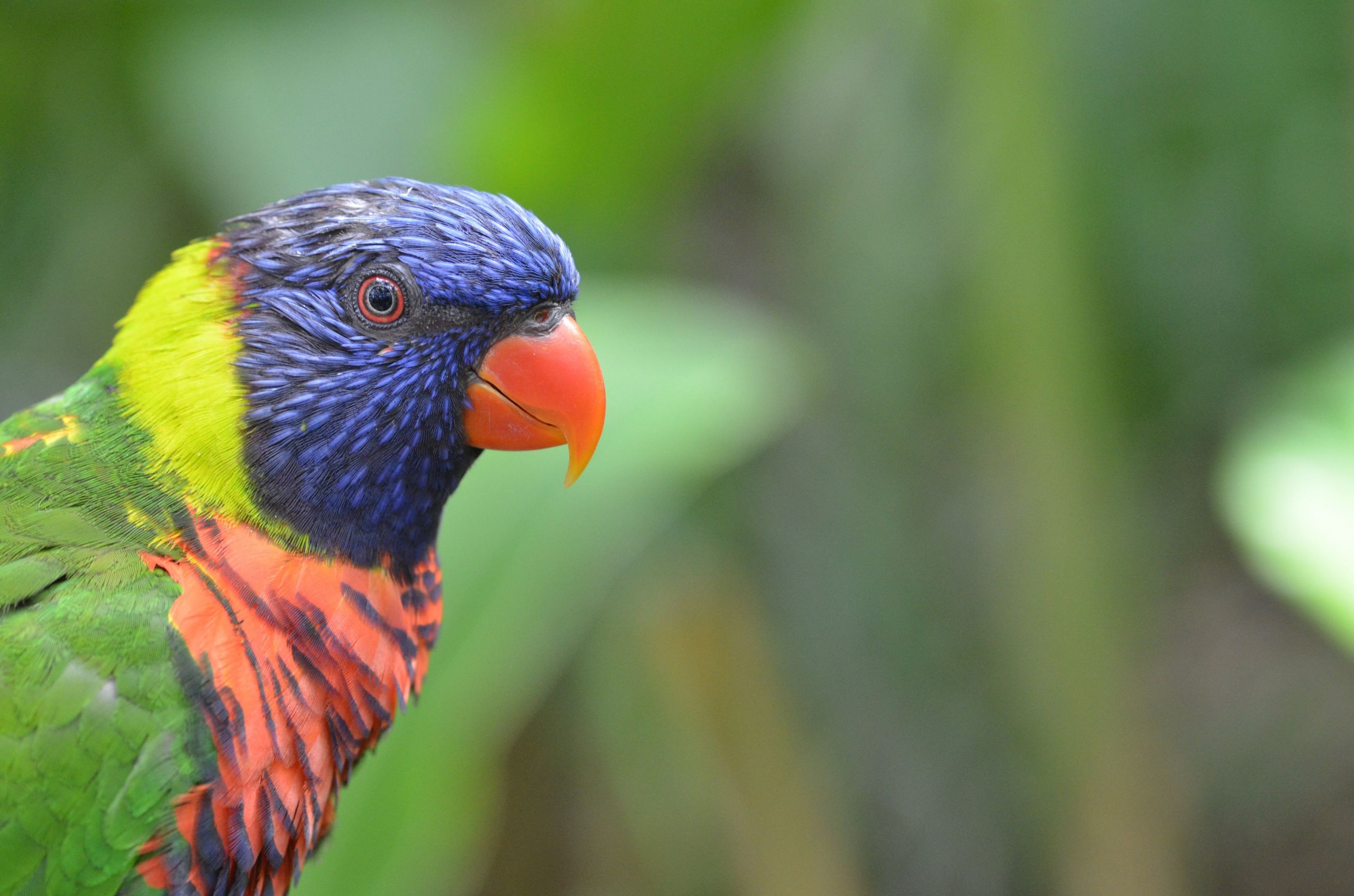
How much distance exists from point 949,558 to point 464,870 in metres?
1.56

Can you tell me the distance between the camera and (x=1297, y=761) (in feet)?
9.70

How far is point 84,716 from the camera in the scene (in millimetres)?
966

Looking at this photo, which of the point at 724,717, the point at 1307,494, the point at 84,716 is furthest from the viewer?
the point at 724,717

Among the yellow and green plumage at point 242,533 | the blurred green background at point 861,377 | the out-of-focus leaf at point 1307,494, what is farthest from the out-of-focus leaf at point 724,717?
the yellow and green plumage at point 242,533

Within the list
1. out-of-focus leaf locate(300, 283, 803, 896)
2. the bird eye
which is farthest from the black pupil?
out-of-focus leaf locate(300, 283, 803, 896)

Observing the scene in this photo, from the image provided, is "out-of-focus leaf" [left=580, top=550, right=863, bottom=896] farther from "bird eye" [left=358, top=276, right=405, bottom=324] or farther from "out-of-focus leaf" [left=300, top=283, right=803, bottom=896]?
"bird eye" [left=358, top=276, right=405, bottom=324]

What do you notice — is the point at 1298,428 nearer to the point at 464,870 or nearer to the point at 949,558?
the point at 949,558

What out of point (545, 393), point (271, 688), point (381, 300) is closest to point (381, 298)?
point (381, 300)

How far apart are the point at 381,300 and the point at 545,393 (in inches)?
7.5

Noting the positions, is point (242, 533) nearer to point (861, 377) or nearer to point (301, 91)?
point (301, 91)

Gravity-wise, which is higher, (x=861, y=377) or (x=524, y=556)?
(x=861, y=377)

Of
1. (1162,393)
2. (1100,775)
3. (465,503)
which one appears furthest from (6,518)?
(1162,393)

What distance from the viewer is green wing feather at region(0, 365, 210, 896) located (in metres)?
0.96

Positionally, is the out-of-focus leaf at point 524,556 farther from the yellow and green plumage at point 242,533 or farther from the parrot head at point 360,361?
the parrot head at point 360,361
